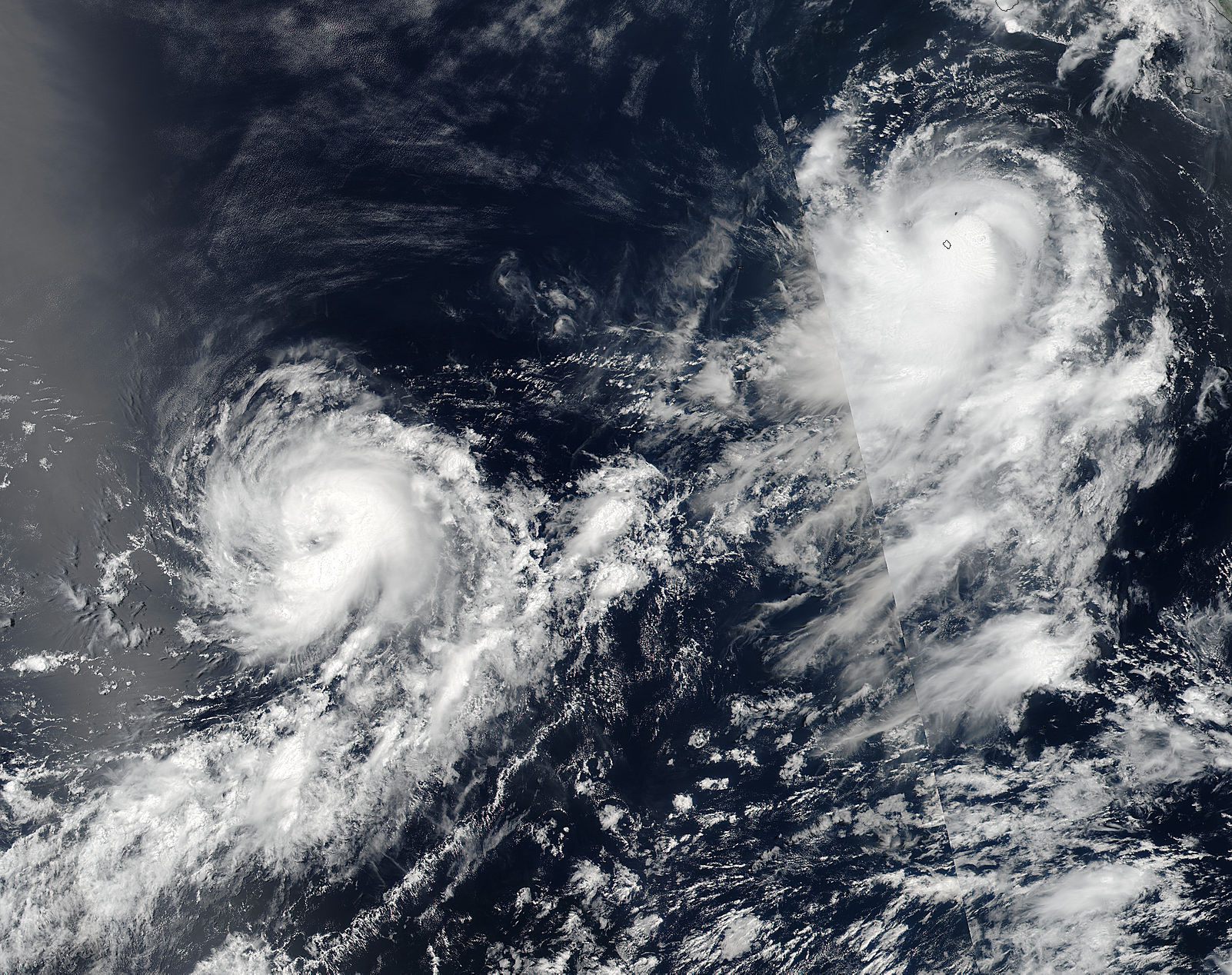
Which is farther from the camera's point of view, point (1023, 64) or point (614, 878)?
point (1023, 64)

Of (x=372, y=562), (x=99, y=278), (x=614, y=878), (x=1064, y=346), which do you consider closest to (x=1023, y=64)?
(x=1064, y=346)

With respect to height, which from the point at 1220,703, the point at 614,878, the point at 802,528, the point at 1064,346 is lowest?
the point at 614,878

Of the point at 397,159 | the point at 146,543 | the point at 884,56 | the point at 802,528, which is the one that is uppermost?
the point at 884,56

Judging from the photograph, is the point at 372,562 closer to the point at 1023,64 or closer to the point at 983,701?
the point at 983,701

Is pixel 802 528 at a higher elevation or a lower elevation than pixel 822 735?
higher

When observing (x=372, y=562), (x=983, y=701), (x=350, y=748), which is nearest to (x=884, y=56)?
(x=983, y=701)

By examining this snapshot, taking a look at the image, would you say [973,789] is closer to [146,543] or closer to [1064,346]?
[1064,346]
